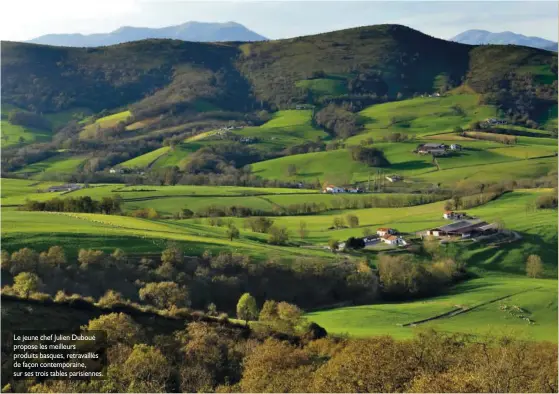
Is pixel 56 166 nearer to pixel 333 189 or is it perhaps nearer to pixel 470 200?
pixel 333 189

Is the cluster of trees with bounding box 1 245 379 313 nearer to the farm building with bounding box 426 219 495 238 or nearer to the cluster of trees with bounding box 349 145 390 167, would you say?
the farm building with bounding box 426 219 495 238

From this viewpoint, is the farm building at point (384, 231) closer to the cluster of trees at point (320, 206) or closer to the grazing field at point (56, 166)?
the cluster of trees at point (320, 206)

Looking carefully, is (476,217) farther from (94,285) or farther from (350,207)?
(94,285)

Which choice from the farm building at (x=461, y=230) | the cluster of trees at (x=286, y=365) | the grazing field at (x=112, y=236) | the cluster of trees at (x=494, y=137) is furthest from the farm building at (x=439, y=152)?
the cluster of trees at (x=286, y=365)

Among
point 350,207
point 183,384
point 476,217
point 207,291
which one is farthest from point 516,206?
point 183,384

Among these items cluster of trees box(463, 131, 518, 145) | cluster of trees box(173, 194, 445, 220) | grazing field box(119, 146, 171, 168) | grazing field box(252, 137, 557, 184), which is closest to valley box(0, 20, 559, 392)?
cluster of trees box(173, 194, 445, 220)

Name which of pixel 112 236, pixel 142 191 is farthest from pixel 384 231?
pixel 142 191

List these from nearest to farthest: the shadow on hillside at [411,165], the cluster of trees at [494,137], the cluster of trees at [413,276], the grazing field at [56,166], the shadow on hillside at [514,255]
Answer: the cluster of trees at [413,276], the shadow on hillside at [514,255], the shadow on hillside at [411,165], the grazing field at [56,166], the cluster of trees at [494,137]
